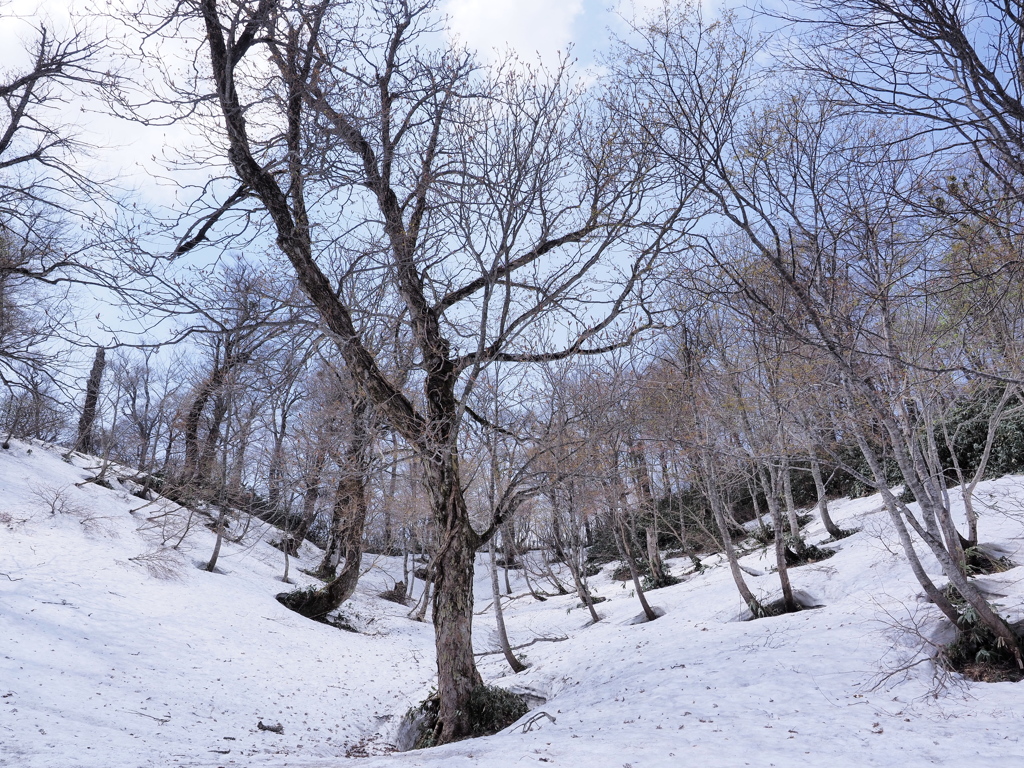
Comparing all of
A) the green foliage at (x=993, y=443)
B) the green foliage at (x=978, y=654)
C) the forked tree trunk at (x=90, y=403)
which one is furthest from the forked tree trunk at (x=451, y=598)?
the forked tree trunk at (x=90, y=403)

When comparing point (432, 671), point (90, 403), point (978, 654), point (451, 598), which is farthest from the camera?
point (90, 403)

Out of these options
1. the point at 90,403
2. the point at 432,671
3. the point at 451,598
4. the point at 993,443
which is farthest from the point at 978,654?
the point at 90,403

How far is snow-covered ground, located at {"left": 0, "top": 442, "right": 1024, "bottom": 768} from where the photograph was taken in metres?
4.92

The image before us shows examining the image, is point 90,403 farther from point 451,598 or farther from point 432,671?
point 451,598

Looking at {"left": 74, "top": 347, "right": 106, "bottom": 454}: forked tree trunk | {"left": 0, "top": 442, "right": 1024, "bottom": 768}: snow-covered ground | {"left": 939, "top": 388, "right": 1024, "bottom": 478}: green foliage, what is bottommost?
{"left": 0, "top": 442, "right": 1024, "bottom": 768}: snow-covered ground

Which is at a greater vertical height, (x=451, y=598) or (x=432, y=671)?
(x=451, y=598)

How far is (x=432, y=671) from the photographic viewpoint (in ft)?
38.7

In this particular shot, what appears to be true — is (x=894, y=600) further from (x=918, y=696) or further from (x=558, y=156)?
(x=558, y=156)

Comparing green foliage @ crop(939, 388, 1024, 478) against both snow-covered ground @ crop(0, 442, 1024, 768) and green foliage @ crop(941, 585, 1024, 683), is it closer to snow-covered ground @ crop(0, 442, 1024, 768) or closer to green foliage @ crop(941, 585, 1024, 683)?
snow-covered ground @ crop(0, 442, 1024, 768)

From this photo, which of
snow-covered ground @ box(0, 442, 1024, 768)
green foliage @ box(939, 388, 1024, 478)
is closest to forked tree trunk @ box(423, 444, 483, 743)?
snow-covered ground @ box(0, 442, 1024, 768)

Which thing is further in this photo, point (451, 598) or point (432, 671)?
point (432, 671)

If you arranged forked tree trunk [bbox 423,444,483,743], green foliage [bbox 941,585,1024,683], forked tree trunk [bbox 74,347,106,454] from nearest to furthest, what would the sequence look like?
green foliage [bbox 941,585,1024,683], forked tree trunk [bbox 423,444,483,743], forked tree trunk [bbox 74,347,106,454]

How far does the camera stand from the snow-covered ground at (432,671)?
4922 millimetres

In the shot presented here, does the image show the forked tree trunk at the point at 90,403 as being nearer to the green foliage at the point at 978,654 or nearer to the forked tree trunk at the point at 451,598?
the forked tree trunk at the point at 451,598
